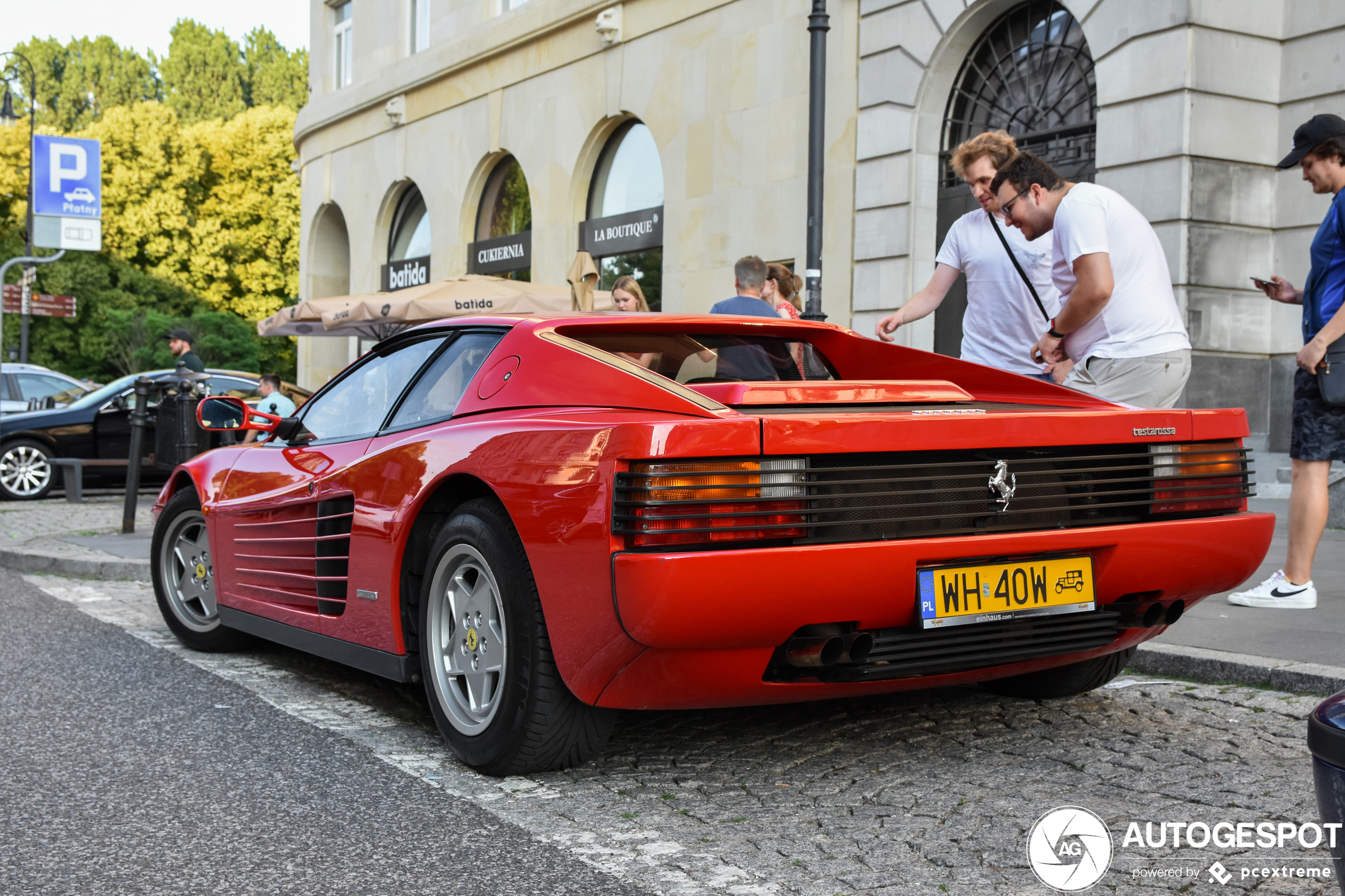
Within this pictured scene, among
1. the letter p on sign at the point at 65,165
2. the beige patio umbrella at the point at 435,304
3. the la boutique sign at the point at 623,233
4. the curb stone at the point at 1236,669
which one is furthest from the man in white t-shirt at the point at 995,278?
the letter p on sign at the point at 65,165

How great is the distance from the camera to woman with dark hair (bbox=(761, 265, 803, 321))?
28.2ft

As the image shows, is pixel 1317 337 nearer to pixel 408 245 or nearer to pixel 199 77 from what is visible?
pixel 408 245

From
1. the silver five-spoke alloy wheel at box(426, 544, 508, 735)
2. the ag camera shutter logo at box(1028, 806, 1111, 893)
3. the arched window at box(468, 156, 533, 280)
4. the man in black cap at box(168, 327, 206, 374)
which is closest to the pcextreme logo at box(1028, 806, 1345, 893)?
the ag camera shutter logo at box(1028, 806, 1111, 893)

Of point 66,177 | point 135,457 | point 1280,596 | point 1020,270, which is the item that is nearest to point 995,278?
point 1020,270

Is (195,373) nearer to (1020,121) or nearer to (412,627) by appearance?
(1020,121)

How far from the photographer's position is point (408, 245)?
A: 985 inches

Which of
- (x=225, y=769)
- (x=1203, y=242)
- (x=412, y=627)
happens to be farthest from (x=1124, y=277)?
(x=1203, y=242)

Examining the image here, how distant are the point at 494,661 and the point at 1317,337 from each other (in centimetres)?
374

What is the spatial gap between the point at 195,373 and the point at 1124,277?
1072cm

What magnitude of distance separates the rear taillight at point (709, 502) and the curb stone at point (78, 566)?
243 inches

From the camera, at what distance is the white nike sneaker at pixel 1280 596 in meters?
5.67

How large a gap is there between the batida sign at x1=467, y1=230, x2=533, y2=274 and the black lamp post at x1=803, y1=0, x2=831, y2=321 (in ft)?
35.6

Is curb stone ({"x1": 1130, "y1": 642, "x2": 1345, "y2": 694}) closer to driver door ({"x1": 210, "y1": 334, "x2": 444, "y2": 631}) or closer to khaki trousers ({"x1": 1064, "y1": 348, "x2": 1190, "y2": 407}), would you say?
khaki trousers ({"x1": 1064, "y1": 348, "x2": 1190, "y2": 407})

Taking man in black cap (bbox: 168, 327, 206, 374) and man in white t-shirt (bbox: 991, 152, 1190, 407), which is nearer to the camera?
man in white t-shirt (bbox: 991, 152, 1190, 407)
